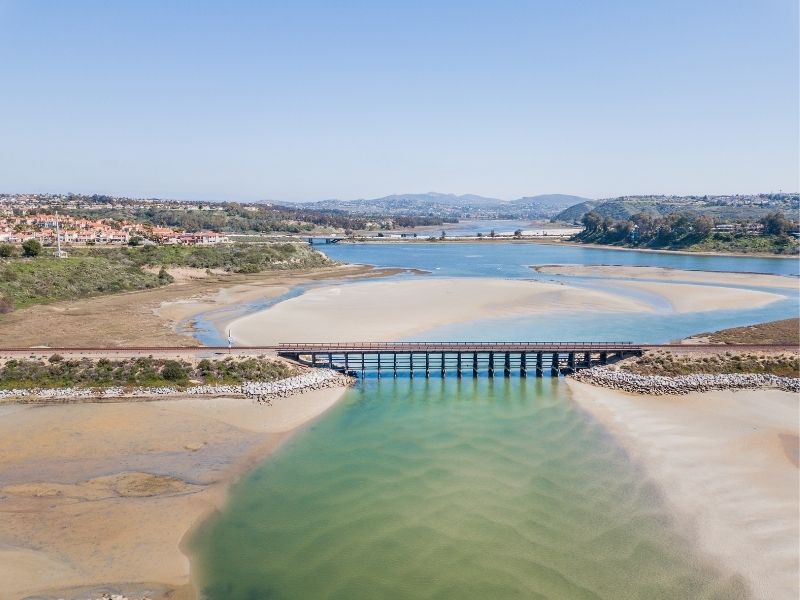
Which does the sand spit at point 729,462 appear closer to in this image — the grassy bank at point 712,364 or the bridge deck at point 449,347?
the grassy bank at point 712,364

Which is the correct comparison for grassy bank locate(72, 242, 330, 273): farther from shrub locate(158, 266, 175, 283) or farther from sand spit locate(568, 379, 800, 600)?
sand spit locate(568, 379, 800, 600)

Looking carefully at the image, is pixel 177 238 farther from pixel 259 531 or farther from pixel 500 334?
pixel 259 531

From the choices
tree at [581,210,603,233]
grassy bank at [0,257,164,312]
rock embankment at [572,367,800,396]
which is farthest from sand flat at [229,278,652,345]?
tree at [581,210,603,233]

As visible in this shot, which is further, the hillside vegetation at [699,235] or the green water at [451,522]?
the hillside vegetation at [699,235]

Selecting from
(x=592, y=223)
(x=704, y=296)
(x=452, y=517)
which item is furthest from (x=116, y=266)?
(x=592, y=223)

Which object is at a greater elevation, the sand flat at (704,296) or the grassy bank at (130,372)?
the sand flat at (704,296)

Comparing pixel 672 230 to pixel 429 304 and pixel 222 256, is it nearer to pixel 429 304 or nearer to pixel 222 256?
pixel 429 304

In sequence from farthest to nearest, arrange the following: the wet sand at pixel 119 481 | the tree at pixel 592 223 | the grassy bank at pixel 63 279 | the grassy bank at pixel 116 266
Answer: the tree at pixel 592 223 → the grassy bank at pixel 116 266 → the grassy bank at pixel 63 279 → the wet sand at pixel 119 481

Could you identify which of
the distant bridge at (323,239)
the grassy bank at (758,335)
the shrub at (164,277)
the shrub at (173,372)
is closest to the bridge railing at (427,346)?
the shrub at (173,372)
